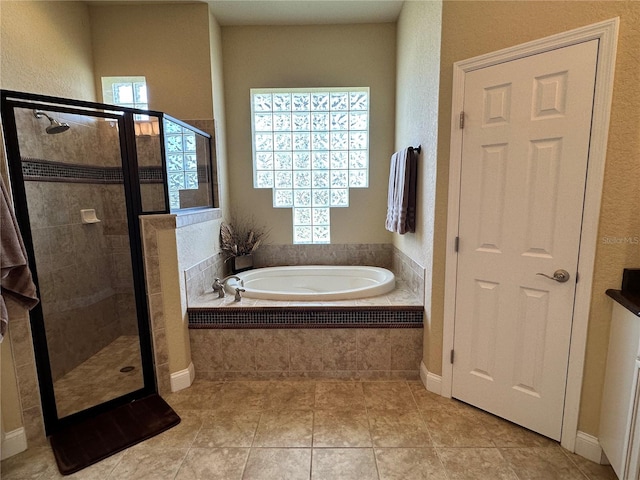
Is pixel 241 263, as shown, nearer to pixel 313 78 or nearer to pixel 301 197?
pixel 301 197

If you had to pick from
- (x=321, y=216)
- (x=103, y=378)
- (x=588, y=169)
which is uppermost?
(x=588, y=169)

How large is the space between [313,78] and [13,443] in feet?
11.5

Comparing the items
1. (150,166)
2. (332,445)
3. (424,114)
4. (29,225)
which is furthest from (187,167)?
(332,445)

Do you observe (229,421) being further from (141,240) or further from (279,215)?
(279,215)

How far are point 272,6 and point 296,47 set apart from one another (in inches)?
18.0

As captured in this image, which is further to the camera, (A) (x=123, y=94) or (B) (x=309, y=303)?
(A) (x=123, y=94)

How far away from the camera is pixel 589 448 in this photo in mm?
1629

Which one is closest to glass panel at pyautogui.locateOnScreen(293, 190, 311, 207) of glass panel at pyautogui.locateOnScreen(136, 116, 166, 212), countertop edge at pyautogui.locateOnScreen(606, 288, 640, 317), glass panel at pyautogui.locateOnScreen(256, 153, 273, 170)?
glass panel at pyautogui.locateOnScreen(256, 153, 273, 170)

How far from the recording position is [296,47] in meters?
3.16

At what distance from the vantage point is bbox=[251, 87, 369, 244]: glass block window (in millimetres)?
3305

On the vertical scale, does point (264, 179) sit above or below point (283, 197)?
above

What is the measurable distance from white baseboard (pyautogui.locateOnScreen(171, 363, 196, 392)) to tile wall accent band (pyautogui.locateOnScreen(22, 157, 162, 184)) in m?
1.33

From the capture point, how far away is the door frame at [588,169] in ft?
4.68

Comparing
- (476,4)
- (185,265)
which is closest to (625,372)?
(476,4)
